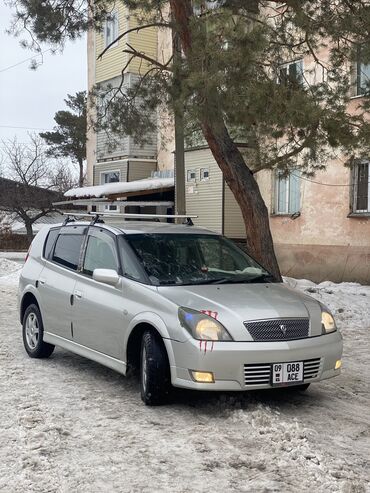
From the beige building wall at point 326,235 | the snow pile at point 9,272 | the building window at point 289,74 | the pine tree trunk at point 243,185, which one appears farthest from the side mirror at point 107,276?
the snow pile at point 9,272

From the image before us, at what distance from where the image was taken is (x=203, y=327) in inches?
198

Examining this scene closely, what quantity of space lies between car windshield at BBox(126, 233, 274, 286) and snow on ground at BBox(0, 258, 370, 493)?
1138 mm

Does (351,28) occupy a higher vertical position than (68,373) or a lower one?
higher

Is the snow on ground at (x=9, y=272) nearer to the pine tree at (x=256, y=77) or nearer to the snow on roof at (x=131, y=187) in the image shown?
the snow on roof at (x=131, y=187)

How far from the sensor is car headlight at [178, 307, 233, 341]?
500 centimetres

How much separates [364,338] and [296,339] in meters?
4.21

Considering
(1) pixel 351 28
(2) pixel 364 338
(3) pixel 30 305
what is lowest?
(2) pixel 364 338

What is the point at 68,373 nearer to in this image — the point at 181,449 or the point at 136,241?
the point at 136,241

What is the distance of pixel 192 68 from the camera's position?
8.26 m

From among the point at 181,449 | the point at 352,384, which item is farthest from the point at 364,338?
the point at 181,449

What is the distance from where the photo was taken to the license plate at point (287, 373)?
5039 mm

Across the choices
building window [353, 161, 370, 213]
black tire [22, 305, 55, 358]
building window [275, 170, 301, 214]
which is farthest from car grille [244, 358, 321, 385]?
building window [275, 170, 301, 214]

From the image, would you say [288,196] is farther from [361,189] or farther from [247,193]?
[247,193]

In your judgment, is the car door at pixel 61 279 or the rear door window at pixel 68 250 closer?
the car door at pixel 61 279
